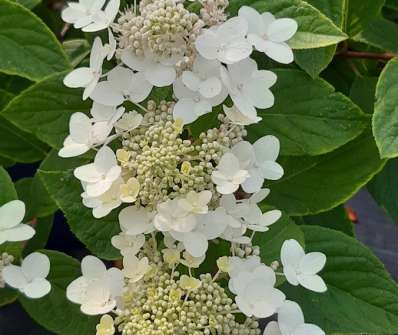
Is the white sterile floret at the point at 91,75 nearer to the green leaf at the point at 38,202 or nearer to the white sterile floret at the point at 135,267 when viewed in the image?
the white sterile floret at the point at 135,267

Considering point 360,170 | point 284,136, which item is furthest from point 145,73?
point 360,170

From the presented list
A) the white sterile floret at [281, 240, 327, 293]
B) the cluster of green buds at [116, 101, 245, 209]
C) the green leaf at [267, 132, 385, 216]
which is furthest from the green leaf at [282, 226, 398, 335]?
the cluster of green buds at [116, 101, 245, 209]

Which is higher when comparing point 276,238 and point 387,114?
point 387,114

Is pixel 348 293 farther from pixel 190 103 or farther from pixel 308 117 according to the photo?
pixel 190 103

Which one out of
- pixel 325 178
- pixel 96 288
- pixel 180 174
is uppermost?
pixel 180 174

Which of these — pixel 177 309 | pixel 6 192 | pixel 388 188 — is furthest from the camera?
pixel 388 188

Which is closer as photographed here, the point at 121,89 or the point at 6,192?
the point at 121,89

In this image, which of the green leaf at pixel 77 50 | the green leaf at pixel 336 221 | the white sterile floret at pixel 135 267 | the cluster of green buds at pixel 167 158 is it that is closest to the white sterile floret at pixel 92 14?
the cluster of green buds at pixel 167 158

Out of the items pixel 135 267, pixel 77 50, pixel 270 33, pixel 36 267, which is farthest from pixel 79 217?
pixel 77 50

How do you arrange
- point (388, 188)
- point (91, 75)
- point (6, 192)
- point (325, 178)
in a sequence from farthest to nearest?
1. point (388, 188)
2. point (325, 178)
3. point (6, 192)
4. point (91, 75)
